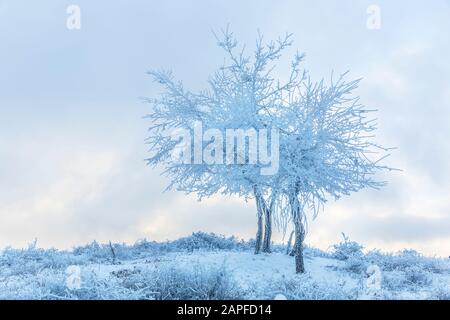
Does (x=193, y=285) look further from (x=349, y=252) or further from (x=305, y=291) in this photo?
(x=349, y=252)

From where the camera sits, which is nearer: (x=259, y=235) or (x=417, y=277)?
(x=417, y=277)

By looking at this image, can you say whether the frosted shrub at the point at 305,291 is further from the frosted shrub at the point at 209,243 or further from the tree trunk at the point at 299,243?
the frosted shrub at the point at 209,243

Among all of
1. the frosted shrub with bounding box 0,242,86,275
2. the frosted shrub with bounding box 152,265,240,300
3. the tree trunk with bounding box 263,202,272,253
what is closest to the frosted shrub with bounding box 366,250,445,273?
the tree trunk with bounding box 263,202,272,253

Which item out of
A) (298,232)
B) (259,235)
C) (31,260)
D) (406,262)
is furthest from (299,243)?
(31,260)

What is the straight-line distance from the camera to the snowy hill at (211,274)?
33.1ft

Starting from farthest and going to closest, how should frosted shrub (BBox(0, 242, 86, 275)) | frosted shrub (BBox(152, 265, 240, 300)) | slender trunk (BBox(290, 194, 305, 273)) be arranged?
frosted shrub (BBox(0, 242, 86, 275)), slender trunk (BBox(290, 194, 305, 273)), frosted shrub (BBox(152, 265, 240, 300))

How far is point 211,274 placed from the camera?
10383 mm

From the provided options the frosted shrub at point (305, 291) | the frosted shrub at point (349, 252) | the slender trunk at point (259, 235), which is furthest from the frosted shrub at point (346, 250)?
the frosted shrub at point (305, 291)

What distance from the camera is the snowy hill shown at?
1009 centimetres

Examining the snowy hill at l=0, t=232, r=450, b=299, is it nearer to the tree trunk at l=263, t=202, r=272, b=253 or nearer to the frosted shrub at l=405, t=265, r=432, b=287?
the frosted shrub at l=405, t=265, r=432, b=287
